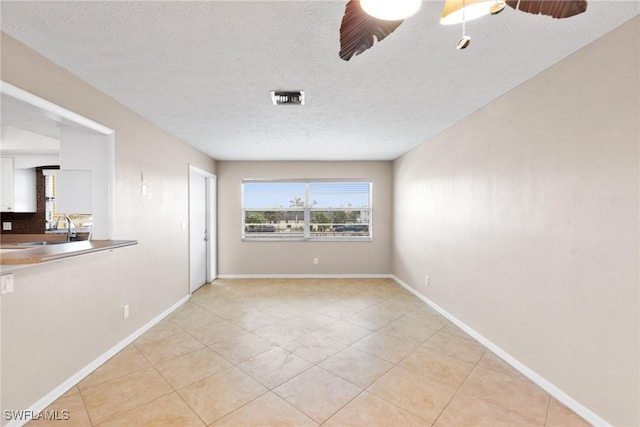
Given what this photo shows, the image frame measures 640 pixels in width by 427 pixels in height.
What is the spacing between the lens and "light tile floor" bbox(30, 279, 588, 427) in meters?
1.79

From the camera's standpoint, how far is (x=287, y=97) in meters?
2.40

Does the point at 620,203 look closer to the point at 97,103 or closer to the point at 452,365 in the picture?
the point at 452,365

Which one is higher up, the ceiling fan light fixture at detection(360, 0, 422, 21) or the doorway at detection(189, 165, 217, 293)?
the ceiling fan light fixture at detection(360, 0, 422, 21)

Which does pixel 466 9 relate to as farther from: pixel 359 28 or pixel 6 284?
pixel 6 284

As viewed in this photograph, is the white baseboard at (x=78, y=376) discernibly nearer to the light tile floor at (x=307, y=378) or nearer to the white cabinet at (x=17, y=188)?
the light tile floor at (x=307, y=378)

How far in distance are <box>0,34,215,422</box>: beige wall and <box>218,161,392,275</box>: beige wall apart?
149 centimetres

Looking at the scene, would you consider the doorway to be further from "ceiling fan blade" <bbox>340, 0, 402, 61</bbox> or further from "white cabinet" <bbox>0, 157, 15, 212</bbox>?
"ceiling fan blade" <bbox>340, 0, 402, 61</bbox>

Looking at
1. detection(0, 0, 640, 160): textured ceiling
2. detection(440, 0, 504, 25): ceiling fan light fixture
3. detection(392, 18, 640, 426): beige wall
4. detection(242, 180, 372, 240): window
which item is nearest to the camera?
detection(440, 0, 504, 25): ceiling fan light fixture

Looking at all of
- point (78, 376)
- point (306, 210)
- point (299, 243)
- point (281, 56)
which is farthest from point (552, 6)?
point (299, 243)

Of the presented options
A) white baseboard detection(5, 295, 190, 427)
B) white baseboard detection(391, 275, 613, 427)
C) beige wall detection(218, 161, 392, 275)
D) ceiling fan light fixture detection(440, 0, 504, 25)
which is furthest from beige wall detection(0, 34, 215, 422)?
white baseboard detection(391, 275, 613, 427)

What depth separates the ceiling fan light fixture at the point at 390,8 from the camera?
88 centimetres

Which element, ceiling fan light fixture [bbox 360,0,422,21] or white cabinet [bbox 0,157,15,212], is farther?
white cabinet [bbox 0,157,15,212]

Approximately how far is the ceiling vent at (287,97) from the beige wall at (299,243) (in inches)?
116

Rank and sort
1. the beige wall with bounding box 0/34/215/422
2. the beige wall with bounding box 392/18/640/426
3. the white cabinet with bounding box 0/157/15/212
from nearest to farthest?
the beige wall with bounding box 392/18/640/426 < the beige wall with bounding box 0/34/215/422 < the white cabinet with bounding box 0/157/15/212
